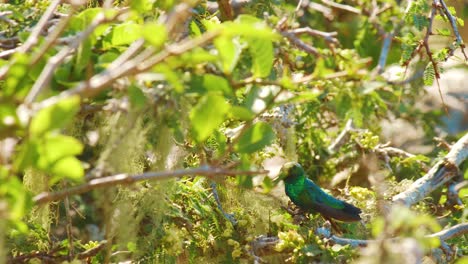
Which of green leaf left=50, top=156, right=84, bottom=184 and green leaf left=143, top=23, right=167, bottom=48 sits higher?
green leaf left=143, top=23, right=167, bottom=48

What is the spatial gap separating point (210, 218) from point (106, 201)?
796mm

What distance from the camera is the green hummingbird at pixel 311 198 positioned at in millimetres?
2621

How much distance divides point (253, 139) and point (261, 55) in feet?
0.54

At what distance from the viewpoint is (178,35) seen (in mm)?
1557

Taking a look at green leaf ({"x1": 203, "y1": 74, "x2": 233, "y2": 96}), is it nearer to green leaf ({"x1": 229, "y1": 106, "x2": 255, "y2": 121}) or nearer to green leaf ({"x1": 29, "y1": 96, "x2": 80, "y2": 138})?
green leaf ({"x1": 229, "y1": 106, "x2": 255, "y2": 121})

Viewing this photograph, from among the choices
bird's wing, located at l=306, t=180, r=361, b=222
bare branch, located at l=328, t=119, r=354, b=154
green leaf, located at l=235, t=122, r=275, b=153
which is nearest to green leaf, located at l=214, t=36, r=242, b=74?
green leaf, located at l=235, t=122, r=275, b=153

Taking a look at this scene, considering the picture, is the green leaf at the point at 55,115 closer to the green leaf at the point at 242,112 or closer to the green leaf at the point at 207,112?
the green leaf at the point at 207,112

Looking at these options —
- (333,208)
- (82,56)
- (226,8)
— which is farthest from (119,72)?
(333,208)

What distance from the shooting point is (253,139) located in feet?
5.08

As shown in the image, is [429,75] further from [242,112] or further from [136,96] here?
[136,96]

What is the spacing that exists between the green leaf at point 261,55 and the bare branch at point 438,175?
1556 mm

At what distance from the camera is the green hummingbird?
8.60 ft

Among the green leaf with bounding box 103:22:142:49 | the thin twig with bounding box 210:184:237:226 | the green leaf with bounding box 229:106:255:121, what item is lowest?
the thin twig with bounding box 210:184:237:226

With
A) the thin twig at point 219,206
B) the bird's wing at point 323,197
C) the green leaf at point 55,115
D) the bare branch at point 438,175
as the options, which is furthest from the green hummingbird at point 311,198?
the green leaf at point 55,115
